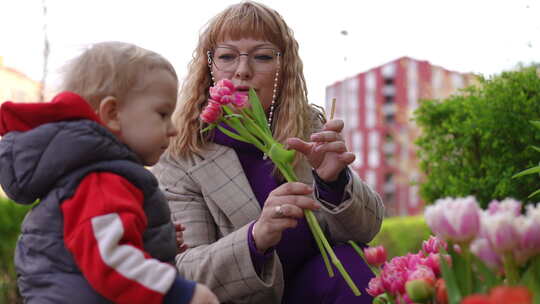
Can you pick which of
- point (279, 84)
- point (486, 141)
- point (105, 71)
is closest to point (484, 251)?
point (105, 71)

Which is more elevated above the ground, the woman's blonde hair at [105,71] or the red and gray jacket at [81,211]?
the woman's blonde hair at [105,71]

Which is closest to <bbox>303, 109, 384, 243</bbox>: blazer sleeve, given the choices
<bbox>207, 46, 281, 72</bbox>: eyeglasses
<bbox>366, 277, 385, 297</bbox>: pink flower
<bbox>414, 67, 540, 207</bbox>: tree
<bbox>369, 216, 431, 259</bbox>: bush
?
<bbox>207, 46, 281, 72</bbox>: eyeglasses

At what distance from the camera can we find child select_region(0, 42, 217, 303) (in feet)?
4.43

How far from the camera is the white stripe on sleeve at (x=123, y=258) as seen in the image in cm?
133

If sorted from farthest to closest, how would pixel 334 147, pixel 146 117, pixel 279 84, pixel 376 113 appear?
1. pixel 376 113
2. pixel 279 84
3. pixel 334 147
4. pixel 146 117

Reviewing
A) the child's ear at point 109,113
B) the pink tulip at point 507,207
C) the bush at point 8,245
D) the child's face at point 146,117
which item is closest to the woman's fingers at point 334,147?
the child's face at point 146,117

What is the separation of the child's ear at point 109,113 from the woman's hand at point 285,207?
0.54m

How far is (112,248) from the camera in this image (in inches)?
52.6

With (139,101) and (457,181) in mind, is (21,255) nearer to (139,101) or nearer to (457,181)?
(139,101)

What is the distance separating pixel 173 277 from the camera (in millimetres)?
1382

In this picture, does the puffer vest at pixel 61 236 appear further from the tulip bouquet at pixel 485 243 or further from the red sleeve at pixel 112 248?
the tulip bouquet at pixel 485 243

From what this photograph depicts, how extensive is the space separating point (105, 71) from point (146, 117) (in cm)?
15

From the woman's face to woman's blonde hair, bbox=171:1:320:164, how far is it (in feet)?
0.12

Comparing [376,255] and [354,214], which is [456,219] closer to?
[376,255]
